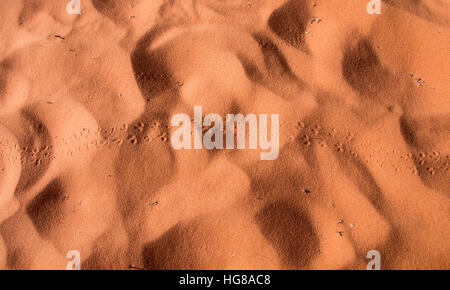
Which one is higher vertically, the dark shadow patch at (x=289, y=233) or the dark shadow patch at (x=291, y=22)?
the dark shadow patch at (x=291, y=22)

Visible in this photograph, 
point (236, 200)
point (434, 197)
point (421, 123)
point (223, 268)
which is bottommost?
point (223, 268)

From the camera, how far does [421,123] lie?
1599 mm

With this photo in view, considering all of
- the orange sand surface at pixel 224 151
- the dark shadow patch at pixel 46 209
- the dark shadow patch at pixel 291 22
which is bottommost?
the dark shadow patch at pixel 46 209

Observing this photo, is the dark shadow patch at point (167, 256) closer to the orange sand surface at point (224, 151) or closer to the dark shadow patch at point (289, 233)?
the orange sand surface at point (224, 151)

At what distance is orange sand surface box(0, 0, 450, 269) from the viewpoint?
148cm

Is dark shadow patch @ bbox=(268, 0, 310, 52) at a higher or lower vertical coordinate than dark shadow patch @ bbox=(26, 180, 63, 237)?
higher

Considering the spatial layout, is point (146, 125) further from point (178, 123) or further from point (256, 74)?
point (256, 74)

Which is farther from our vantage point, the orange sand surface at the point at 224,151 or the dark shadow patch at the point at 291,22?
the dark shadow patch at the point at 291,22

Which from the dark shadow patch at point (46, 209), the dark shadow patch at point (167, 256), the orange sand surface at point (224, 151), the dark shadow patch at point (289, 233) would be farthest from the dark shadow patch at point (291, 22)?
the dark shadow patch at point (46, 209)

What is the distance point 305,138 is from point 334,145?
0.50 ft

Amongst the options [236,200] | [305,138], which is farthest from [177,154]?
[305,138]

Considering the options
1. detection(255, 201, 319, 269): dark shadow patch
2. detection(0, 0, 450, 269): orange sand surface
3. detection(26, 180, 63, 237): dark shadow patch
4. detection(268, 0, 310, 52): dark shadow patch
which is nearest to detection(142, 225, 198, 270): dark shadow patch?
detection(0, 0, 450, 269): orange sand surface

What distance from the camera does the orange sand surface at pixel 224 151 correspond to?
4.84ft

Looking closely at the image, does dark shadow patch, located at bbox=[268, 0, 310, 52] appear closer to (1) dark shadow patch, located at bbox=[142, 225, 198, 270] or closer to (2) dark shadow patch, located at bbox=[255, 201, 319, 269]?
(2) dark shadow patch, located at bbox=[255, 201, 319, 269]
